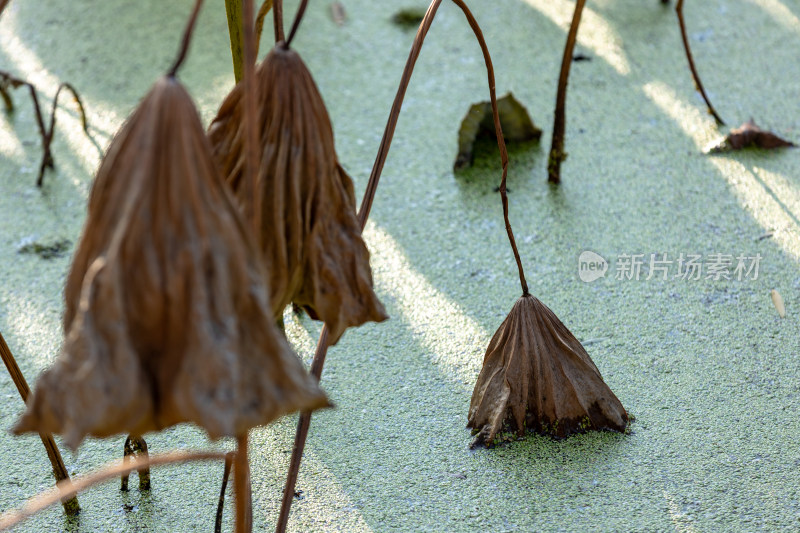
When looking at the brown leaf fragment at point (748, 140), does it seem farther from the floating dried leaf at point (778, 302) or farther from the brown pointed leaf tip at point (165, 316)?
the brown pointed leaf tip at point (165, 316)

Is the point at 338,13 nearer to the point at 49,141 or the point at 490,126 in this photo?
the point at 490,126

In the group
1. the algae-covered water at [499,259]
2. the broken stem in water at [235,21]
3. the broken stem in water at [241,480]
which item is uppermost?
the broken stem in water at [235,21]

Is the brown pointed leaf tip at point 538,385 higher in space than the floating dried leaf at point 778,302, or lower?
higher

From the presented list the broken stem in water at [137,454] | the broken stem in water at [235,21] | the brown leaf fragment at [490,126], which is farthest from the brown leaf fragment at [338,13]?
the broken stem in water at [137,454]

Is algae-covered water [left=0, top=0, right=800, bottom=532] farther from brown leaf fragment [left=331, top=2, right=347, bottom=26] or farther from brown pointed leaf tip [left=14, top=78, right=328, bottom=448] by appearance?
brown pointed leaf tip [left=14, top=78, right=328, bottom=448]

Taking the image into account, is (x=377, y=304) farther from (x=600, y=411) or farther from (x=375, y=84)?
(x=375, y=84)

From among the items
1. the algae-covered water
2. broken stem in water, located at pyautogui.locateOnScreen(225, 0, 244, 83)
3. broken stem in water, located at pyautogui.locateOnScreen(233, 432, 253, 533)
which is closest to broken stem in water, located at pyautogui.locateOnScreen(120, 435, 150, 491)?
the algae-covered water
